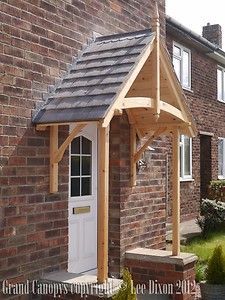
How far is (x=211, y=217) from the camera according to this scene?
1166 centimetres

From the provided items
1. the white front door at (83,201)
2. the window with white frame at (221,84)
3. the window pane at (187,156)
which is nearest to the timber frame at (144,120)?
the white front door at (83,201)

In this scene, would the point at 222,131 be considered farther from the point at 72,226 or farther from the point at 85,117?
the point at 85,117

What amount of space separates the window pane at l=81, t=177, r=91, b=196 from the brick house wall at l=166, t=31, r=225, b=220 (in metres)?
7.66

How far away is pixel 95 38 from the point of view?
682cm

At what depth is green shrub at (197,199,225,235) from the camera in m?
11.6

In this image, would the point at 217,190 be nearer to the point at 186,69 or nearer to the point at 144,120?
the point at 186,69

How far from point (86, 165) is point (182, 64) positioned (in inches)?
337

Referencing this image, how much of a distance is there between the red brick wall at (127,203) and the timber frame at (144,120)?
22 cm

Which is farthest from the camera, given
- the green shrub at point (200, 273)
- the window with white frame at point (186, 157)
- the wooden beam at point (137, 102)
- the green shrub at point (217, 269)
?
the window with white frame at point (186, 157)

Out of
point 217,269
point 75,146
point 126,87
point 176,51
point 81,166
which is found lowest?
point 217,269

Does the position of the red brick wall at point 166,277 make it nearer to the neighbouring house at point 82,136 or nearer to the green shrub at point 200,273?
the neighbouring house at point 82,136

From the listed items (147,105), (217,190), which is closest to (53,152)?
(147,105)

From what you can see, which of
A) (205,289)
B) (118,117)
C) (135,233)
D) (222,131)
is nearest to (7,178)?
(118,117)

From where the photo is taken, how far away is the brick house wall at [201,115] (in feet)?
47.7
